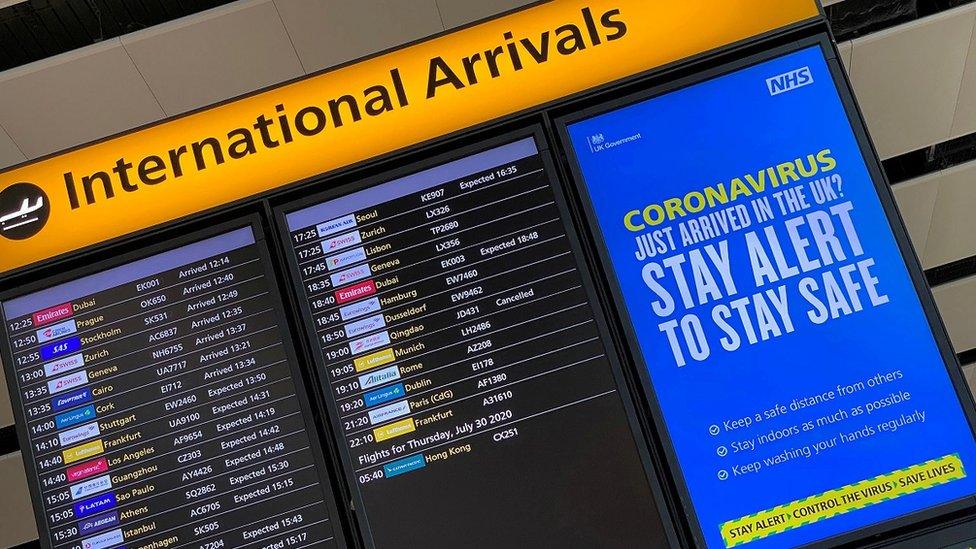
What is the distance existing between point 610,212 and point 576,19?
79cm

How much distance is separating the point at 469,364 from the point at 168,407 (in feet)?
3.31

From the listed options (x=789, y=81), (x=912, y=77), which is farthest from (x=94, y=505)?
(x=912, y=77)

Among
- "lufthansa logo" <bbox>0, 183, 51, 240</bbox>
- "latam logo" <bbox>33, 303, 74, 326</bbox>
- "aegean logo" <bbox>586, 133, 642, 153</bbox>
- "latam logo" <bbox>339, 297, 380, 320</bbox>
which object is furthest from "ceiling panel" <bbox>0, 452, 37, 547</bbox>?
"aegean logo" <bbox>586, 133, 642, 153</bbox>

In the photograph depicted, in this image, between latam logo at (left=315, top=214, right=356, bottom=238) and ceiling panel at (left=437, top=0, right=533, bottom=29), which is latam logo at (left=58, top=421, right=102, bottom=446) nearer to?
latam logo at (left=315, top=214, right=356, bottom=238)

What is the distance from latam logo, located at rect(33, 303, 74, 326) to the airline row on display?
0.01 m

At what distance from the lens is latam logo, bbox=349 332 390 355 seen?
11.1 feet

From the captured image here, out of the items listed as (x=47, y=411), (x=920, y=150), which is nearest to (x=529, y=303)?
(x=47, y=411)

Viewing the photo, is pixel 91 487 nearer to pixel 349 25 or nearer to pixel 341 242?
pixel 341 242

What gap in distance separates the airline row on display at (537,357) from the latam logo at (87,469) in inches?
0.4

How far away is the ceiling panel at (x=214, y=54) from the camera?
4.74 metres

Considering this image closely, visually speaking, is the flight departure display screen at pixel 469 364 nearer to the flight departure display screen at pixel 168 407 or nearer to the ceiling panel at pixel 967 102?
the flight departure display screen at pixel 168 407

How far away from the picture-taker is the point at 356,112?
372 centimetres

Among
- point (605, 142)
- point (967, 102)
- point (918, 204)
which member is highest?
point (967, 102)

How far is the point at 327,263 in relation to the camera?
11.5ft
